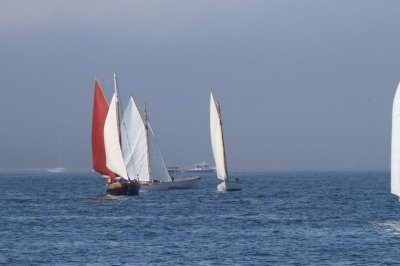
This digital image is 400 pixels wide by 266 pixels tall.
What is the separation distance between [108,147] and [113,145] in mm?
695

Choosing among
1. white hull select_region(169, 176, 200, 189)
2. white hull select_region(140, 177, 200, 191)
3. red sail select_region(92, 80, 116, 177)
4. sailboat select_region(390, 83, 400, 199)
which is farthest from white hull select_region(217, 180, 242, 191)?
sailboat select_region(390, 83, 400, 199)

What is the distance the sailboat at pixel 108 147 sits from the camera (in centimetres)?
11462

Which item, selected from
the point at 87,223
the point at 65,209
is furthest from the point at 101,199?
the point at 87,223

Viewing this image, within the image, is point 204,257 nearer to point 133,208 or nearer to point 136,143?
point 133,208

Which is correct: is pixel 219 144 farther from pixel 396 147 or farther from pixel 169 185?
pixel 396 147

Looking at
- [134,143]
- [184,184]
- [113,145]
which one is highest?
[134,143]

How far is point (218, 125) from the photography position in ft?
427

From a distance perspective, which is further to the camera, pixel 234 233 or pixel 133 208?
pixel 133 208

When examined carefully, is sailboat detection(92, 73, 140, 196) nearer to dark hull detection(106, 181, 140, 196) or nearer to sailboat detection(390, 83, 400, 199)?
dark hull detection(106, 181, 140, 196)

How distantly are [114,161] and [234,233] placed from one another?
47.9 metres

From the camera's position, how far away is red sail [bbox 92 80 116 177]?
114812 mm

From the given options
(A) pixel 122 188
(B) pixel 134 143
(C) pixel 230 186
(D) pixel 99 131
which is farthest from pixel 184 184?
(D) pixel 99 131

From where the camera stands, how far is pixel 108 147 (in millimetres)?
114812

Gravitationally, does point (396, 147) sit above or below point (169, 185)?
above
